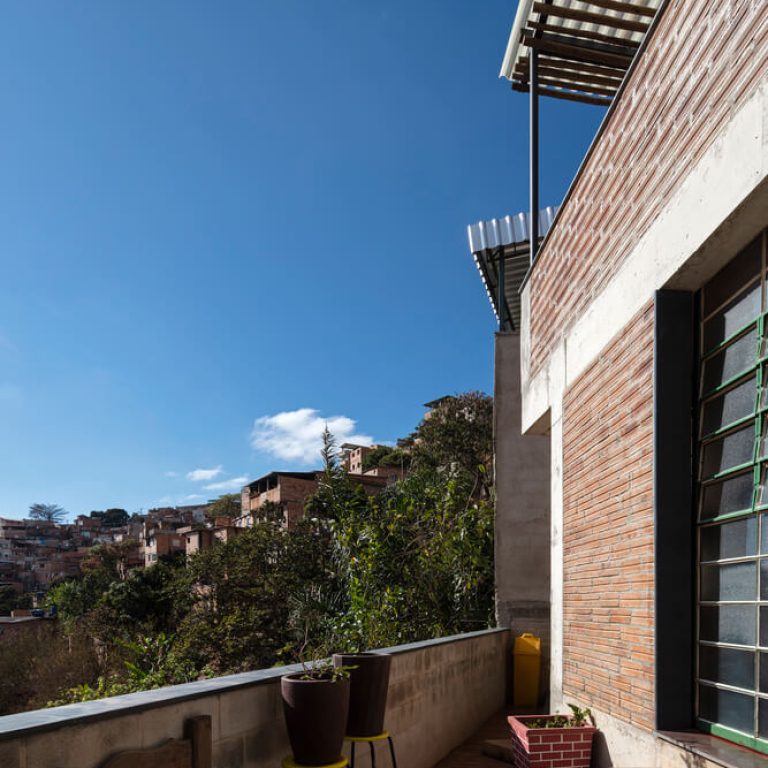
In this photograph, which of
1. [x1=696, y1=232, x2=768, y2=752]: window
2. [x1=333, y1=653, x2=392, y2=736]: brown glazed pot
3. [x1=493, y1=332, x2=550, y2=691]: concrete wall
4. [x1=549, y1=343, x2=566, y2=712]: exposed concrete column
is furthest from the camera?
[x1=493, y1=332, x2=550, y2=691]: concrete wall

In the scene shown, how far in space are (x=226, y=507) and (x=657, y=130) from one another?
280 feet

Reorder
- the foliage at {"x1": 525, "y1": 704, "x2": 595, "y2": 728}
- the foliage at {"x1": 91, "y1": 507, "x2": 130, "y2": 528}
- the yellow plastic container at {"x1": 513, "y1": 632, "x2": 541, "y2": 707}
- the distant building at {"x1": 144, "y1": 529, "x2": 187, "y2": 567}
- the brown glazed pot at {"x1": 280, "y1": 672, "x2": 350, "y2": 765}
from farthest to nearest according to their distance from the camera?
the foliage at {"x1": 91, "y1": 507, "x2": 130, "y2": 528} < the distant building at {"x1": 144, "y1": 529, "x2": 187, "y2": 567} < the yellow plastic container at {"x1": 513, "y1": 632, "x2": 541, "y2": 707} < the foliage at {"x1": 525, "y1": 704, "x2": 595, "y2": 728} < the brown glazed pot at {"x1": 280, "y1": 672, "x2": 350, "y2": 765}

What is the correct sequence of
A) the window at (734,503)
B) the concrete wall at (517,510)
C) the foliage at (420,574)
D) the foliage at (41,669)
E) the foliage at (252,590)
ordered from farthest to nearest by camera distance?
the foliage at (41,669) → the foliage at (252,590) → the foliage at (420,574) → the concrete wall at (517,510) → the window at (734,503)

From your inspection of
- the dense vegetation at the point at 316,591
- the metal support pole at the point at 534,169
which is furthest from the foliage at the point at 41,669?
the metal support pole at the point at 534,169

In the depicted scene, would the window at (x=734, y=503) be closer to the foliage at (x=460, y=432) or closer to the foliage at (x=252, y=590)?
the foliage at (x=252, y=590)

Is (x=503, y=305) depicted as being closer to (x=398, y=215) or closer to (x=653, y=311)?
(x=653, y=311)

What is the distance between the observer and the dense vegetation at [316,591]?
994 cm

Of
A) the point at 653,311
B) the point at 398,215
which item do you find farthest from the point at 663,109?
the point at 398,215

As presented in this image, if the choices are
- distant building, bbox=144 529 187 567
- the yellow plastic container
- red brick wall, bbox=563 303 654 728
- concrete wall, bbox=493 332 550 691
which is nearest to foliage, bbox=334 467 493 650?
concrete wall, bbox=493 332 550 691

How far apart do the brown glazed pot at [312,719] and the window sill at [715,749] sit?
1604 millimetres

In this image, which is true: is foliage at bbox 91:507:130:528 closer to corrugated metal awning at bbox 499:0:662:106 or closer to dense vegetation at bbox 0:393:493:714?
dense vegetation at bbox 0:393:493:714

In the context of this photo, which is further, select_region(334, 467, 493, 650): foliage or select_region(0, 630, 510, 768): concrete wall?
select_region(334, 467, 493, 650): foliage

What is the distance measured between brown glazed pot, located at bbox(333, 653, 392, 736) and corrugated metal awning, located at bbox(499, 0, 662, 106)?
537 cm

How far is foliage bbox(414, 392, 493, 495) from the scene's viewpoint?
27781 millimetres
